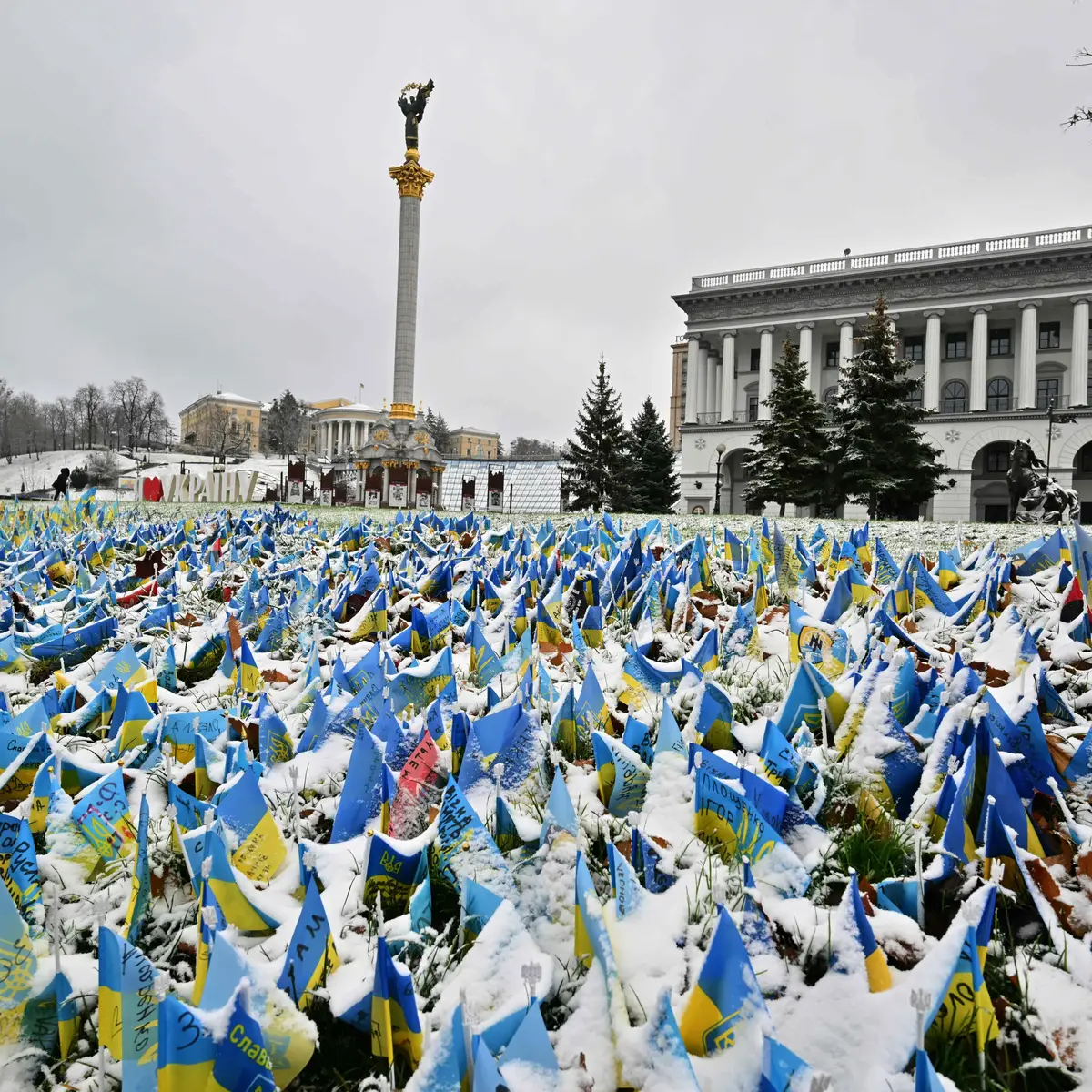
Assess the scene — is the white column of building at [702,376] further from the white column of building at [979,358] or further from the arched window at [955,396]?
the white column of building at [979,358]

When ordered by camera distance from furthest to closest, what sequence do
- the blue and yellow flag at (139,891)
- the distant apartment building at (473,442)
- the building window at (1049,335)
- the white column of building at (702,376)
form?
the distant apartment building at (473,442) < the white column of building at (702,376) < the building window at (1049,335) < the blue and yellow flag at (139,891)

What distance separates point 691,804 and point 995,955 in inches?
24.1

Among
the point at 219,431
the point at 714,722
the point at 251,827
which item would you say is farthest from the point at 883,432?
the point at 219,431

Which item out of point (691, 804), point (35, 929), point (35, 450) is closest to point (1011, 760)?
point (691, 804)

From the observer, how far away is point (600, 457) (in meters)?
40.4

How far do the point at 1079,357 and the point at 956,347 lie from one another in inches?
245

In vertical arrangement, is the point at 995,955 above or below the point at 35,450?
below

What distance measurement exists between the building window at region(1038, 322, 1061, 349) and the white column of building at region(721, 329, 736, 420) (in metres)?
16.7

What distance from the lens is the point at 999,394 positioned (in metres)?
42.8

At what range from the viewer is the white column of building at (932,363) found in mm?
41844

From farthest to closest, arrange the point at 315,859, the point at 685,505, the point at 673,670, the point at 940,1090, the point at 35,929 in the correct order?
the point at 685,505
the point at 673,670
the point at 315,859
the point at 35,929
the point at 940,1090

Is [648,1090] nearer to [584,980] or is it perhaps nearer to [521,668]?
[584,980]

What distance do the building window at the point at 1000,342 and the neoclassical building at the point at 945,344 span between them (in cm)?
7

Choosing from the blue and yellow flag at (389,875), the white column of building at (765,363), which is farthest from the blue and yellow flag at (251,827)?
the white column of building at (765,363)
